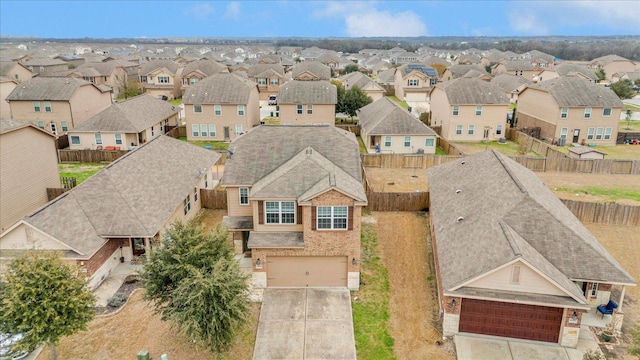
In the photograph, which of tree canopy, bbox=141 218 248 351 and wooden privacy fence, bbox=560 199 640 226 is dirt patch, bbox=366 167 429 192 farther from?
tree canopy, bbox=141 218 248 351

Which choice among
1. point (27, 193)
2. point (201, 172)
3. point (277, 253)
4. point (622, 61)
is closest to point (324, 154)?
point (277, 253)

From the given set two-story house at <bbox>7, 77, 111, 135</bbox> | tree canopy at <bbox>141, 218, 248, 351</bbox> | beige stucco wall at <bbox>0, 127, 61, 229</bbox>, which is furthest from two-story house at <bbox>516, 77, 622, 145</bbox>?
two-story house at <bbox>7, 77, 111, 135</bbox>

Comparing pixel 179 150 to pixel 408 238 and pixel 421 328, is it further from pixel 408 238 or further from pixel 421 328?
pixel 421 328

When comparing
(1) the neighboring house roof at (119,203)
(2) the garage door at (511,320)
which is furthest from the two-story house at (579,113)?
(1) the neighboring house roof at (119,203)

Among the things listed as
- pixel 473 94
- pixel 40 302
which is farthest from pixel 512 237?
pixel 473 94

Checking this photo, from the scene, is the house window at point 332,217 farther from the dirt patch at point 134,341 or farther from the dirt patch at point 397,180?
the dirt patch at point 397,180

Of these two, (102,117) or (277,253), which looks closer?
(277,253)

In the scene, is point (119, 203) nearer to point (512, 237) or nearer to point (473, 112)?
point (512, 237)
